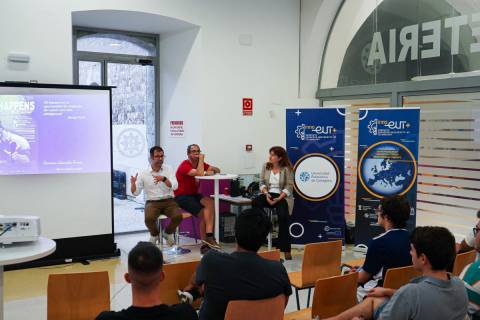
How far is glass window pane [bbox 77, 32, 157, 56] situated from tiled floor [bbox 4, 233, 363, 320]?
2.88 meters

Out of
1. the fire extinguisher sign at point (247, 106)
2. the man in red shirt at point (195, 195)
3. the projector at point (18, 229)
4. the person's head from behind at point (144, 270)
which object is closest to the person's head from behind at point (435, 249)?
the person's head from behind at point (144, 270)

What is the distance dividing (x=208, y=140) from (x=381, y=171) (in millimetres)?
2494

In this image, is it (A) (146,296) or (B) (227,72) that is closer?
(A) (146,296)

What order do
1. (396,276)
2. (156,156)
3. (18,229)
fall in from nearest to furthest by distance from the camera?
(396,276), (18,229), (156,156)

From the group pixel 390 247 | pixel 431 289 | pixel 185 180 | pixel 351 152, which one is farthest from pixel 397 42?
pixel 431 289

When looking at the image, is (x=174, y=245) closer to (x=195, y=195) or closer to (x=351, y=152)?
(x=195, y=195)

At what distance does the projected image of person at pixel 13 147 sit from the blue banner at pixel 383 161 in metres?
3.86

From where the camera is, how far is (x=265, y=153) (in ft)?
25.4

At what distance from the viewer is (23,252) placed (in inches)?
128

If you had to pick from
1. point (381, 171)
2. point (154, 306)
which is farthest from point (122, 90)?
point (154, 306)

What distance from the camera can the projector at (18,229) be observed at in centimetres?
339

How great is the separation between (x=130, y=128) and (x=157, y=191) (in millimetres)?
1987

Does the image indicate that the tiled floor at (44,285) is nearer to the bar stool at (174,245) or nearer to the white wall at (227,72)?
the bar stool at (174,245)

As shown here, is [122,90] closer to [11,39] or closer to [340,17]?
[11,39]
